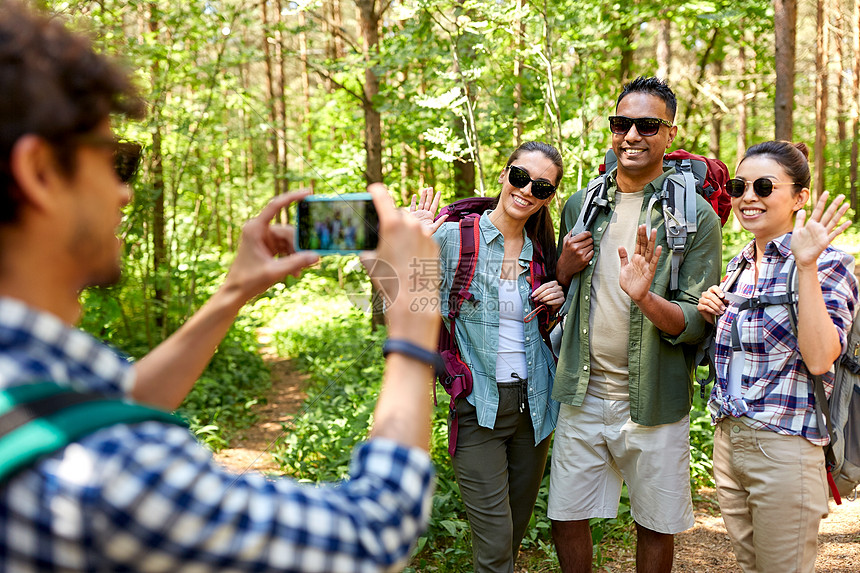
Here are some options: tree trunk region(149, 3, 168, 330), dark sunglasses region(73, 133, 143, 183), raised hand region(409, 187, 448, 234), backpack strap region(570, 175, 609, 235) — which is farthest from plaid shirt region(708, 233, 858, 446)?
tree trunk region(149, 3, 168, 330)

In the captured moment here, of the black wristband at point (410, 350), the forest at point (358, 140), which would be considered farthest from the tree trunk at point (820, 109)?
the black wristband at point (410, 350)

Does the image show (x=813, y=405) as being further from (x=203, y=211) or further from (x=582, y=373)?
(x=203, y=211)

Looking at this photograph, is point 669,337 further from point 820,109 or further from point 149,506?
point 820,109

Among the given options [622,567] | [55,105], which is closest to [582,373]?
[622,567]

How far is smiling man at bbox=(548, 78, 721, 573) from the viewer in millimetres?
2900

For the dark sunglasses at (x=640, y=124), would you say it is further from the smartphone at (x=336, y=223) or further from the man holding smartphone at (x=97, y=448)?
the man holding smartphone at (x=97, y=448)

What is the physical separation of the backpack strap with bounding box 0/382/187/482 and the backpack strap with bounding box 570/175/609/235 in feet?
8.55

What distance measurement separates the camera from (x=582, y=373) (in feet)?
9.99

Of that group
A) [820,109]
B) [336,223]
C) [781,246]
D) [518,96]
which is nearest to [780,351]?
[781,246]

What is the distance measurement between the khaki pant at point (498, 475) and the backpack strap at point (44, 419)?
91.8 inches

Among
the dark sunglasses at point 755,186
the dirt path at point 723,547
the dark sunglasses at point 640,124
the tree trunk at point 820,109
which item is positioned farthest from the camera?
the tree trunk at point 820,109

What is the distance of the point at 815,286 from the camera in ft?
7.57

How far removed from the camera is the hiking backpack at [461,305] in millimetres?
2990

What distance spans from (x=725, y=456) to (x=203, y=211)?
6920 millimetres
